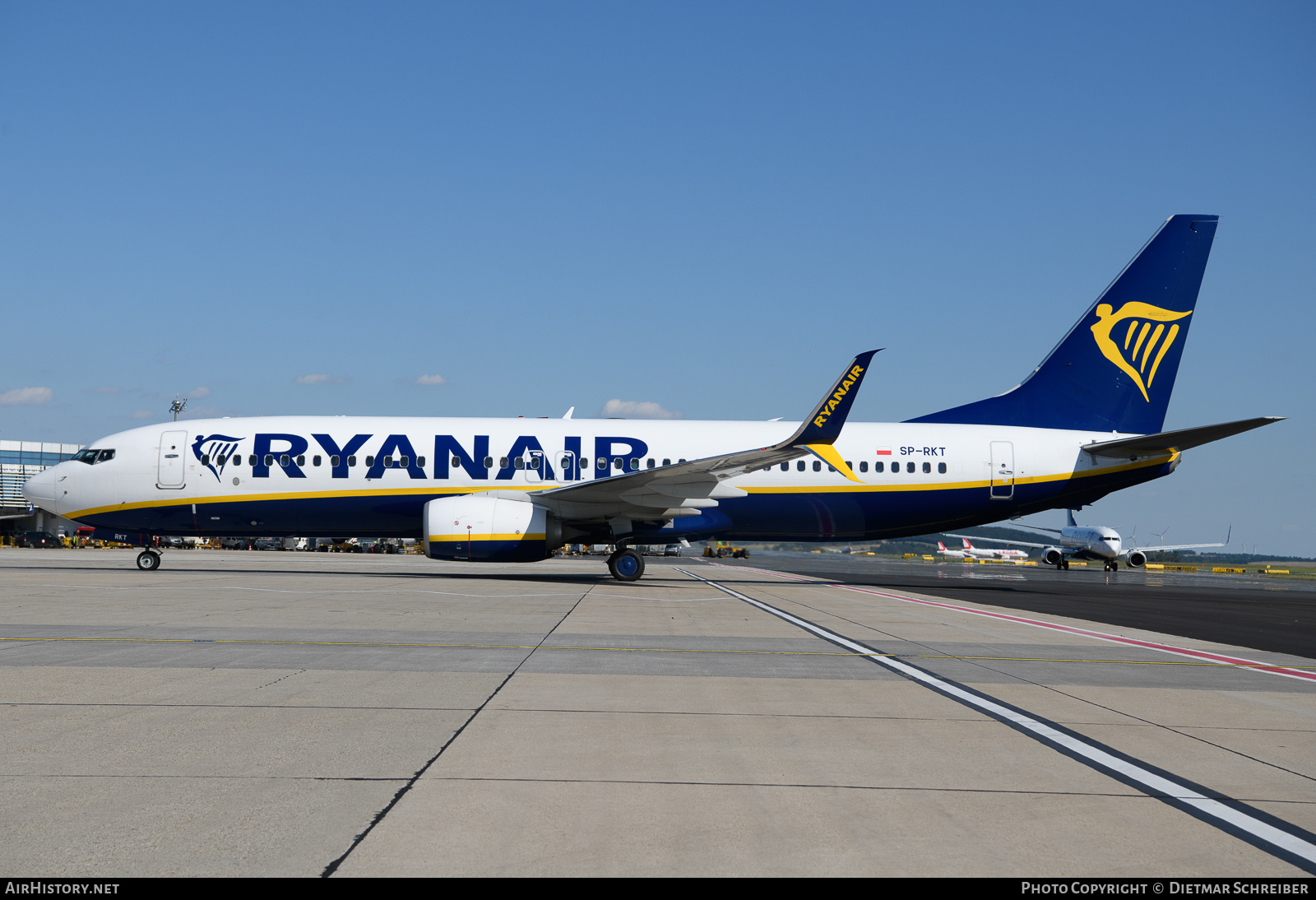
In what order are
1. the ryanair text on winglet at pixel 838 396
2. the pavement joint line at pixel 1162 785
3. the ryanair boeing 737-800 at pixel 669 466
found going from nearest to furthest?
1. the pavement joint line at pixel 1162 785
2. the ryanair text on winglet at pixel 838 396
3. the ryanair boeing 737-800 at pixel 669 466

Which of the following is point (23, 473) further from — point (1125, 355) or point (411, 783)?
point (411, 783)

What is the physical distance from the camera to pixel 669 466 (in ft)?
74.3

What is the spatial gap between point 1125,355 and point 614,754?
25761 mm

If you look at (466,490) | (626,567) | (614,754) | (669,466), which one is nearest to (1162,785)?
(614,754)

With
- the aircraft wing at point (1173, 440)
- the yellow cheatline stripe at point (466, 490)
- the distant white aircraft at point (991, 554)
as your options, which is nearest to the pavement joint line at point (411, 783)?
the yellow cheatline stripe at point (466, 490)

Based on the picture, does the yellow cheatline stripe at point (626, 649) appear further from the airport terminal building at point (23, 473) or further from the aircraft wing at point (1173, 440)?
the airport terminal building at point (23, 473)

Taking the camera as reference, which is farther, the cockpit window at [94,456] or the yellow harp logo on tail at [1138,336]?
the yellow harp logo on tail at [1138,336]

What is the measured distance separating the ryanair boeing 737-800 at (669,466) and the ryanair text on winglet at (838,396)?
1.31m

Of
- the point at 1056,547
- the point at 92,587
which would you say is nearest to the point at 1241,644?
the point at 92,587

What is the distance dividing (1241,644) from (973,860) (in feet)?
38.6

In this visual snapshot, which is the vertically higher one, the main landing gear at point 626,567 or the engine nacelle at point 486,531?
the engine nacelle at point 486,531

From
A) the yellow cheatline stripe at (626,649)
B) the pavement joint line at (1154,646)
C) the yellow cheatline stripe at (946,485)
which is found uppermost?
the yellow cheatline stripe at (946,485)

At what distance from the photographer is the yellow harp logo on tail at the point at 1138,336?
86.8ft
